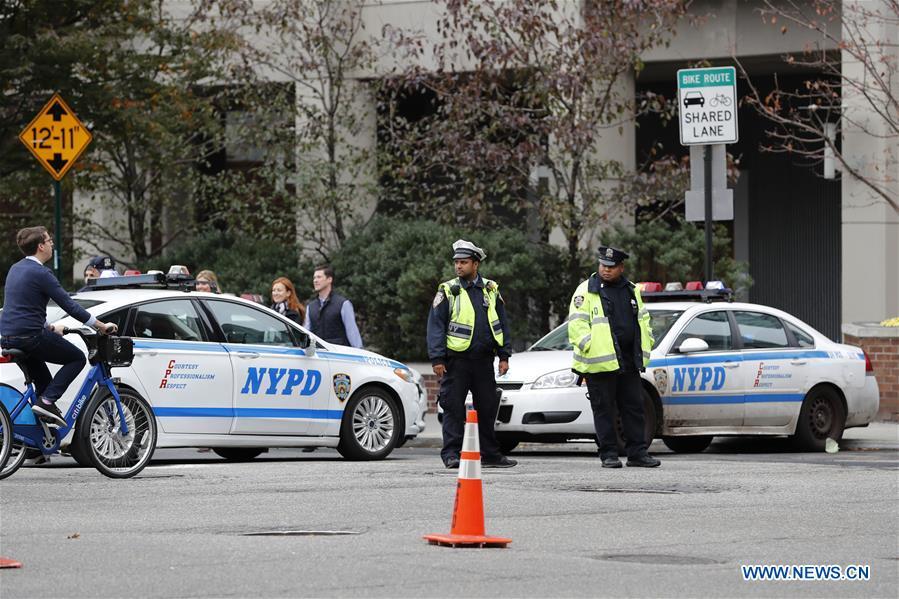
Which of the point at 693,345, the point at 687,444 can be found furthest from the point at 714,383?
the point at 687,444

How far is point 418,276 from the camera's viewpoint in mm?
22219

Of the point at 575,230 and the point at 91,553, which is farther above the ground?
the point at 575,230

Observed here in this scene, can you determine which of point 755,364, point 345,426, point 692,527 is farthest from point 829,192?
point 692,527

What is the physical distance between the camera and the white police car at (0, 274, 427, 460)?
13609 mm

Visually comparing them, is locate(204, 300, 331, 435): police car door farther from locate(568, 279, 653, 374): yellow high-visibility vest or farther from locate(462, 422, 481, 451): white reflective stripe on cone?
locate(462, 422, 481, 451): white reflective stripe on cone

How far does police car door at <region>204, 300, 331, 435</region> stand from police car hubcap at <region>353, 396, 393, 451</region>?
1.25ft

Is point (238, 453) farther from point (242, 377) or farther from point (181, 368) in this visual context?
point (181, 368)

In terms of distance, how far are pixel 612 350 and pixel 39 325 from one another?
14.6 feet

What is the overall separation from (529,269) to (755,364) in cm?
678

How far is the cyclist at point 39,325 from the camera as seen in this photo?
1205 centimetres

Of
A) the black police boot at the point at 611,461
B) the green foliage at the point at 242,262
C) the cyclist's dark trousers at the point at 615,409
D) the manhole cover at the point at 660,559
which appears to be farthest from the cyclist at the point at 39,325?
the green foliage at the point at 242,262

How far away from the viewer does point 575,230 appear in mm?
22297

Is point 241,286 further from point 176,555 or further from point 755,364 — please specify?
point 176,555

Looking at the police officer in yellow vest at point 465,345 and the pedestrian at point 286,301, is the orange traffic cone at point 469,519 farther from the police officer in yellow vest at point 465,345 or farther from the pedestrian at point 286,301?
the pedestrian at point 286,301
